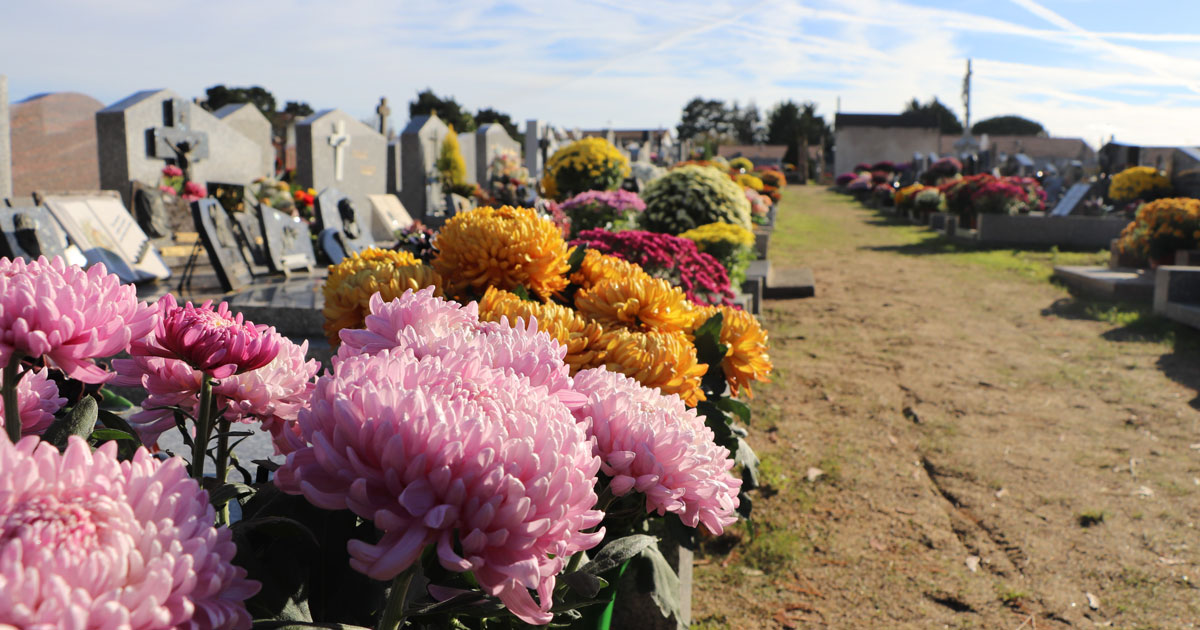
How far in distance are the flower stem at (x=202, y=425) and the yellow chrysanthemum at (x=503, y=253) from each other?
1020mm

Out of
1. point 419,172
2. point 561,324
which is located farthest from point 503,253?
point 419,172

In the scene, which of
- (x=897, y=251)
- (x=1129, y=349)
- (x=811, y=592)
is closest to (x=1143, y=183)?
(x=897, y=251)

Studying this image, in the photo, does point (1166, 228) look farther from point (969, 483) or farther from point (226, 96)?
point (226, 96)

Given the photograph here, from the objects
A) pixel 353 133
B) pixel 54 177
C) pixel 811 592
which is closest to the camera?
pixel 811 592

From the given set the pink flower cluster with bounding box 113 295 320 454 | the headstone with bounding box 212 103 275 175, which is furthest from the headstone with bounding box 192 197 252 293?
the headstone with bounding box 212 103 275 175

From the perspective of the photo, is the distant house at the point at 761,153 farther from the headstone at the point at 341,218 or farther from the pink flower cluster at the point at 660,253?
the pink flower cluster at the point at 660,253

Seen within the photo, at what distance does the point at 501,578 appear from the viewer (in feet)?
2.19

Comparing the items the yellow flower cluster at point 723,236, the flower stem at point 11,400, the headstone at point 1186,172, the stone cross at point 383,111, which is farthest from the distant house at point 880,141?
the flower stem at point 11,400

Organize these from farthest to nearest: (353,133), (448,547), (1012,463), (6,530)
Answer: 1. (353,133)
2. (1012,463)
3. (448,547)
4. (6,530)

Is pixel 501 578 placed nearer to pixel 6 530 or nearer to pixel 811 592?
pixel 6 530

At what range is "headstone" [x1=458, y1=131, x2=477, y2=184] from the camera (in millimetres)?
18438

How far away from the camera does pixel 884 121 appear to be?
55.1 metres

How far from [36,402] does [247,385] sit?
193 millimetres

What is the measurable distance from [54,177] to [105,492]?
1855 centimetres
